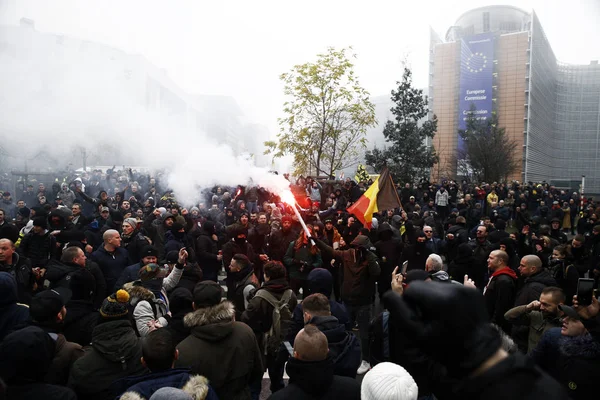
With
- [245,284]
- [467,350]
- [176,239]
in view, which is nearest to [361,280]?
[245,284]

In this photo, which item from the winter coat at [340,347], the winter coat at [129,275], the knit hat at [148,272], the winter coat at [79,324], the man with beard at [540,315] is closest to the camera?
the winter coat at [340,347]

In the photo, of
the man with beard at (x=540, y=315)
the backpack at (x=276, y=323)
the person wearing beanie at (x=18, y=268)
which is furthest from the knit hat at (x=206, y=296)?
the person wearing beanie at (x=18, y=268)

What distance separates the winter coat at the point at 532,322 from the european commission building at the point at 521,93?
2064 inches

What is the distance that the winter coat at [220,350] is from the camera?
10.6 ft

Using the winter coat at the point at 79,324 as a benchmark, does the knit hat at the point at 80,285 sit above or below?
above

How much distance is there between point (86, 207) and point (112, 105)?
4949 mm

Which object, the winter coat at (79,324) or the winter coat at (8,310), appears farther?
the winter coat at (79,324)

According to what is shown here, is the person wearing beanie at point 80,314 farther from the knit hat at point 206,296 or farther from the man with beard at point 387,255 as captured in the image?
the man with beard at point 387,255

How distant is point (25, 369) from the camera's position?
102 inches

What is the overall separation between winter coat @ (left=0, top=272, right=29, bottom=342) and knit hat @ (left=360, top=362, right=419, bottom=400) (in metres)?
3.07

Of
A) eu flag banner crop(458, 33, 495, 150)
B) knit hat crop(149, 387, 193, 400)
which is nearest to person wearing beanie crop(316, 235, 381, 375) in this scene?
knit hat crop(149, 387, 193, 400)

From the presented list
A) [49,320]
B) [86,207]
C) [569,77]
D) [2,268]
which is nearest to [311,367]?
[49,320]

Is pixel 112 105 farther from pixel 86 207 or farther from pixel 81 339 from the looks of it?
pixel 81 339

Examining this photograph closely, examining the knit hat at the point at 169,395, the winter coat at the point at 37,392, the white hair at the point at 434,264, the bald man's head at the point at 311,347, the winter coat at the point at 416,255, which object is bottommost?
the winter coat at the point at 416,255
